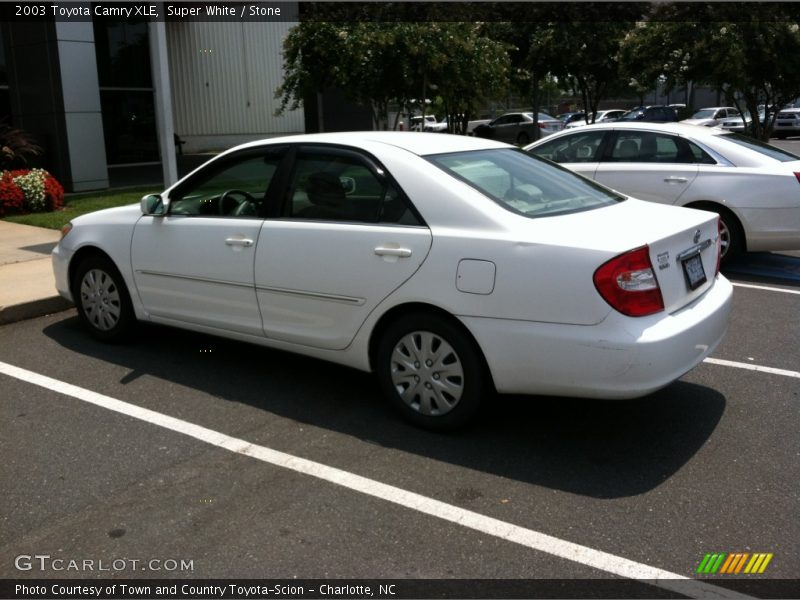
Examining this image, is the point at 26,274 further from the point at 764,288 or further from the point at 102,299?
the point at 764,288

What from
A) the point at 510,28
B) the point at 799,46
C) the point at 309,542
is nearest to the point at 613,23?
the point at 510,28

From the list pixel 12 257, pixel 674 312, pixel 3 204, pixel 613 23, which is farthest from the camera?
pixel 613 23

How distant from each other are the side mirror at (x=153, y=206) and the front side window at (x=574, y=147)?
17.6 ft

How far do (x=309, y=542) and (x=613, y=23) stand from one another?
78.0 feet

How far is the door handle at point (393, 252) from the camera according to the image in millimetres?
4465

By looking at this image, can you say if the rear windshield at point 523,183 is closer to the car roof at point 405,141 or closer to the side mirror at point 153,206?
the car roof at point 405,141

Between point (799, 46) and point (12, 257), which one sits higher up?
point (799, 46)

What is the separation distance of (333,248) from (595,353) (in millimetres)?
1651

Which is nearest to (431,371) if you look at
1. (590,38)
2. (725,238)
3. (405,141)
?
(405,141)

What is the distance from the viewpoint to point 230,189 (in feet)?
18.4

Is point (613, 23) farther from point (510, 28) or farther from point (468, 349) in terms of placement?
point (468, 349)

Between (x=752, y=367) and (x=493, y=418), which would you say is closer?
(x=493, y=418)

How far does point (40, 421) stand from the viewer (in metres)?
4.82

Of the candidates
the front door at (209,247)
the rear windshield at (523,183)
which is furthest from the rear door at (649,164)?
the front door at (209,247)
